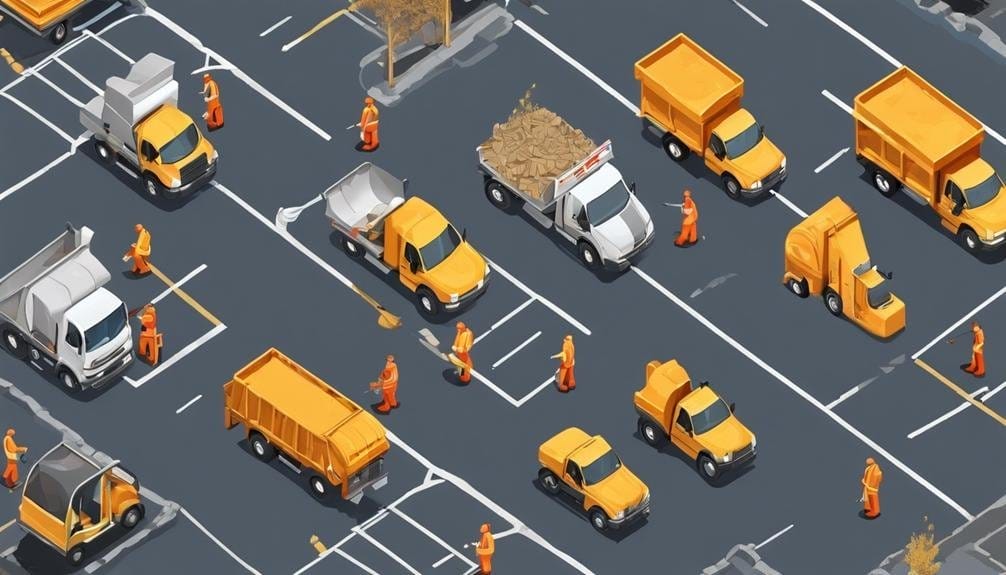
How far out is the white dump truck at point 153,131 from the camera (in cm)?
12950

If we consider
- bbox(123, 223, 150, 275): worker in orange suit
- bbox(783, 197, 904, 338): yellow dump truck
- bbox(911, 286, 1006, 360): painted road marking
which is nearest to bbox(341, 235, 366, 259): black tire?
bbox(123, 223, 150, 275): worker in orange suit

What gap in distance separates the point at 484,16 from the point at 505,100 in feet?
13.7

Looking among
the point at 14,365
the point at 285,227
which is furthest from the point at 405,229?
the point at 14,365

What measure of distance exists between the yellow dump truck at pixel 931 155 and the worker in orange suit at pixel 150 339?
974 inches

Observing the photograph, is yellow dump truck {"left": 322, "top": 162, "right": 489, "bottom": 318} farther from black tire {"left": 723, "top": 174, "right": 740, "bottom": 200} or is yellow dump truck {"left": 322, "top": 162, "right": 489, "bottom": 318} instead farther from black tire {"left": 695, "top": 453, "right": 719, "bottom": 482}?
black tire {"left": 695, "top": 453, "right": 719, "bottom": 482}

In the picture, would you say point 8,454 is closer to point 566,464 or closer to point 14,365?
point 14,365

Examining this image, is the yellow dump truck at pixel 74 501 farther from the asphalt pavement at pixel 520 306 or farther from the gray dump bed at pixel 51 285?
the gray dump bed at pixel 51 285

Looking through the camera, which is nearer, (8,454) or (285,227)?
(8,454)

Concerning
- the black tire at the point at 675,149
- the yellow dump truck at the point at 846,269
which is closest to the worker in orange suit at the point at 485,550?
the yellow dump truck at the point at 846,269

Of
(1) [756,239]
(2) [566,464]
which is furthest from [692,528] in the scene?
(1) [756,239]

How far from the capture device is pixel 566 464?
396 ft

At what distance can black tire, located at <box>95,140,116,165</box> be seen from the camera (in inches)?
5157

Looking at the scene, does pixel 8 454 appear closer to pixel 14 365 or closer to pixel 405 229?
pixel 14 365

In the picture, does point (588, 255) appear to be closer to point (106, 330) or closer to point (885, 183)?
point (885, 183)
